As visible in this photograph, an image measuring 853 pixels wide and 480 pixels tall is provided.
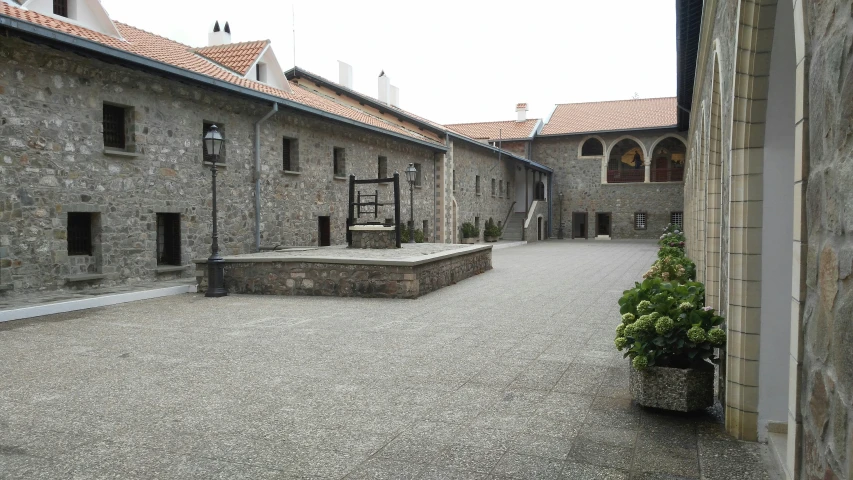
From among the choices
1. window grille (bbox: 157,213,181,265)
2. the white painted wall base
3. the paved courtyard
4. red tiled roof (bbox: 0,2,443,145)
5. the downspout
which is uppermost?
red tiled roof (bbox: 0,2,443,145)

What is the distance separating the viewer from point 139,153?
12328mm

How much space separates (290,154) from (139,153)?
549 centimetres

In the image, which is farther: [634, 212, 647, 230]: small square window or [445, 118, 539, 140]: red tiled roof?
[445, 118, 539, 140]: red tiled roof

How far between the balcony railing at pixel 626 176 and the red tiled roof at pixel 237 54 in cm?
2561

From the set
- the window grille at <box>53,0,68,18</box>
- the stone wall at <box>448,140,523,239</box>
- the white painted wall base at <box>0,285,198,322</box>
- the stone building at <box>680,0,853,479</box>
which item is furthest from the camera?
the stone wall at <box>448,140,523,239</box>

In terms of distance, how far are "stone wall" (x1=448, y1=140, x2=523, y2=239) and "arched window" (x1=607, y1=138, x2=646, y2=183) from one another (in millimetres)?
6366

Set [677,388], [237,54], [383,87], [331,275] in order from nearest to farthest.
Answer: [677,388]
[331,275]
[237,54]
[383,87]

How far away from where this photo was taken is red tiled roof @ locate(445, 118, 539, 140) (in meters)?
38.8

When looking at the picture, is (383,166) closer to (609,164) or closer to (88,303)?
(88,303)

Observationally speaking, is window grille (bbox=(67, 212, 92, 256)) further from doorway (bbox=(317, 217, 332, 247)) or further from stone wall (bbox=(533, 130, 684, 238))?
stone wall (bbox=(533, 130, 684, 238))

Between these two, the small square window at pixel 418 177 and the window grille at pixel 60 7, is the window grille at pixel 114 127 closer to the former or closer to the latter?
the window grille at pixel 60 7

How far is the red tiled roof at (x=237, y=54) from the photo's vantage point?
17.1 meters

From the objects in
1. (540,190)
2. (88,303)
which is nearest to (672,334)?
(88,303)

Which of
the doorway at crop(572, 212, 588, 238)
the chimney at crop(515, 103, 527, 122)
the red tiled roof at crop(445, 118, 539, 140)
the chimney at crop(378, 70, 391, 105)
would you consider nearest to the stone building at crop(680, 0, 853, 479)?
the chimney at crop(378, 70, 391, 105)
